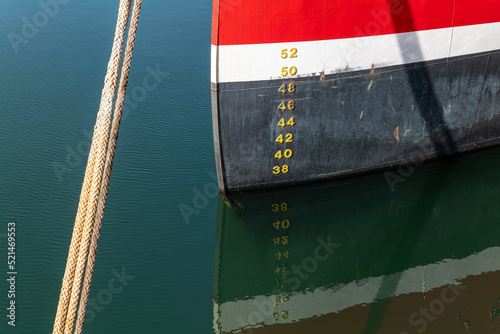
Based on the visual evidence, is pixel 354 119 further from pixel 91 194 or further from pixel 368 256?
pixel 91 194

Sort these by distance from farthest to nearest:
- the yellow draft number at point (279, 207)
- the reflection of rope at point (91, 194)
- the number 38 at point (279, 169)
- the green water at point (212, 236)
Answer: the yellow draft number at point (279, 207), the number 38 at point (279, 169), the green water at point (212, 236), the reflection of rope at point (91, 194)

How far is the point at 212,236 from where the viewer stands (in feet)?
17.3

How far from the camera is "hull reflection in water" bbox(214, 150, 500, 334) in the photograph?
446cm

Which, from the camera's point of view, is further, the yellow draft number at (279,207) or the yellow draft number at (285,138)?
the yellow draft number at (279,207)

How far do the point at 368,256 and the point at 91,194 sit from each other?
10.6ft

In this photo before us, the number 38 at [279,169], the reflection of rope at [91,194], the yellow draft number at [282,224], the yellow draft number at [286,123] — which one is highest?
the yellow draft number at [286,123]

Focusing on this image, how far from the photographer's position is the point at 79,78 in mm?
7641

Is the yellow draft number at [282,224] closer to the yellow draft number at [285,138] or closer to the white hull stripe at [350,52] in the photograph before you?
the yellow draft number at [285,138]

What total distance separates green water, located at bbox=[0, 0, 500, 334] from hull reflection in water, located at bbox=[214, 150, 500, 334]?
0.01 m

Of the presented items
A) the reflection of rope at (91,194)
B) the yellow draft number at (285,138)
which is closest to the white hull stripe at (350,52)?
the yellow draft number at (285,138)

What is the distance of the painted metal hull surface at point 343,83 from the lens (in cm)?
482

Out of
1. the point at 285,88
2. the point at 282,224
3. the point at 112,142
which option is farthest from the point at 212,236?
the point at 112,142

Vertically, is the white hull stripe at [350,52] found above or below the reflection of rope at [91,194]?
above

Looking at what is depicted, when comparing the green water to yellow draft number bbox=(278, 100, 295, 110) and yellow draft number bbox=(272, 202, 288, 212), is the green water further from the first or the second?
yellow draft number bbox=(278, 100, 295, 110)
